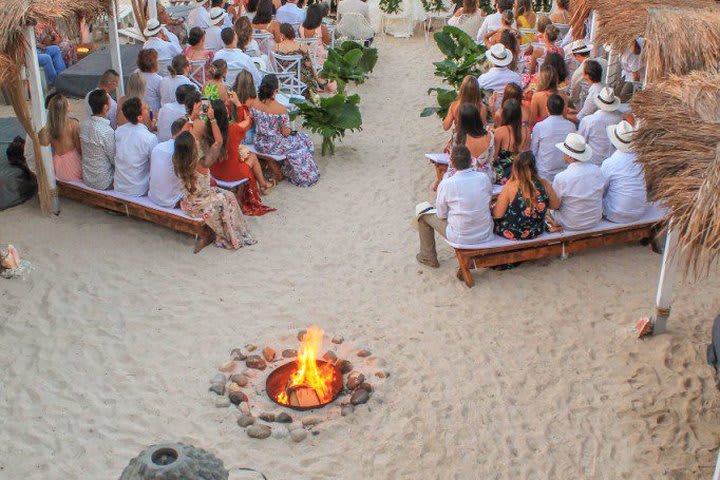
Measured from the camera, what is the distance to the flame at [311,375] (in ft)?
21.3

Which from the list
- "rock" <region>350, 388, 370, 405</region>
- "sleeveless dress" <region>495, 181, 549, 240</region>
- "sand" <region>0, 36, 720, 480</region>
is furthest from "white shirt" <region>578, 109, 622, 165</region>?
"rock" <region>350, 388, 370, 405</region>

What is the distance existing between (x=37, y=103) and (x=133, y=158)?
1.03 metres

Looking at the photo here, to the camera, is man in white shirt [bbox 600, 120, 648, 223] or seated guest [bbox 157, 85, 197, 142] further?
seated guest [bbox 157, 85, 197, 142]

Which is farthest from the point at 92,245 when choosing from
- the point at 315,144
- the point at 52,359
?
the point at 315,144

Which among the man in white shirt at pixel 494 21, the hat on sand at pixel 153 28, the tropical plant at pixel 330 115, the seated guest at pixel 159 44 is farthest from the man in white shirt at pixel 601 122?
the hat on sand at pixel 153 28

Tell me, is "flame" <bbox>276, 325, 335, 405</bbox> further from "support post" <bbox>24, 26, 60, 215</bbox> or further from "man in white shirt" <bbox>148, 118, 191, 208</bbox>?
"support post" <bbox>24, 26, 60, 215</bbox>

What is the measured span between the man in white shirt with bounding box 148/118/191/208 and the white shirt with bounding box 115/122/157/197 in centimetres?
16

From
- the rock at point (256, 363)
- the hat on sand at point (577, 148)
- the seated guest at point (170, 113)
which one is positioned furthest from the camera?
the seated guest at point (170, 113)

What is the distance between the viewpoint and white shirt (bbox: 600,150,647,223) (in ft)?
27.1

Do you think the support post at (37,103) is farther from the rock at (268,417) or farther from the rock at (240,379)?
the rock at (268,417)

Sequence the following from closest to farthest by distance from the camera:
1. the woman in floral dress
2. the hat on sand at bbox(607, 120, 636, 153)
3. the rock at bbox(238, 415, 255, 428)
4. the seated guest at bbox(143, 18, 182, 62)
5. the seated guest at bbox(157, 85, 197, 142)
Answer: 1. the rock at bbox(238, 415, 255, 428)
2. the hat on sand at bbox(607, 120, 636, 153)
3. the seated guest at bbox(157, 85, 197, 142)
4. the woman in floral dress
5. the seated guest at bbox(143, 18, 182, 62)

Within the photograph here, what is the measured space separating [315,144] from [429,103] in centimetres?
252

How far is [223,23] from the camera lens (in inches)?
509

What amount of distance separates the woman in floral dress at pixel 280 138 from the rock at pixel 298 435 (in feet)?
14.8
